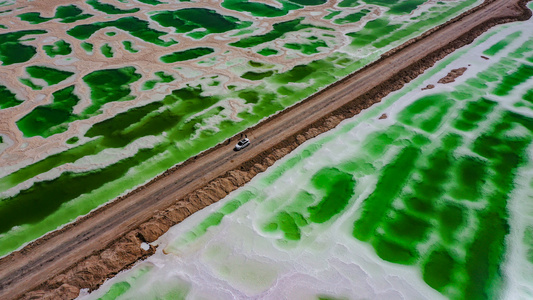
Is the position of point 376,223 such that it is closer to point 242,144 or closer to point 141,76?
point 242,144

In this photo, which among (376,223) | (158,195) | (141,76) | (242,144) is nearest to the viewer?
(376,223)

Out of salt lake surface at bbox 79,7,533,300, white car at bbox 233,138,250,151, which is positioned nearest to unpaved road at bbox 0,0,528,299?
white car at bbox 233,138,250,151

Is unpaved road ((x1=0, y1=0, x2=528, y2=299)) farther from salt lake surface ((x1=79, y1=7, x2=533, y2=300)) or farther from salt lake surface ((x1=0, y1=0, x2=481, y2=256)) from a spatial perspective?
salt lake surface ((x1=79, y1=7, x2=533, y2=300))

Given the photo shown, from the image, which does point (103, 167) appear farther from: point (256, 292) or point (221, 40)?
point (221, 40)

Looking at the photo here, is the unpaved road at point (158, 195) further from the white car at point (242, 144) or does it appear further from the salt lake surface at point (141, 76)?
the salt lake surface at point (141, 76)

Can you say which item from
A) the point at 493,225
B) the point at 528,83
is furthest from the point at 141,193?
the point at 528,83

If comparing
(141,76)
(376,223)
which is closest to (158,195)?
(376,223)
